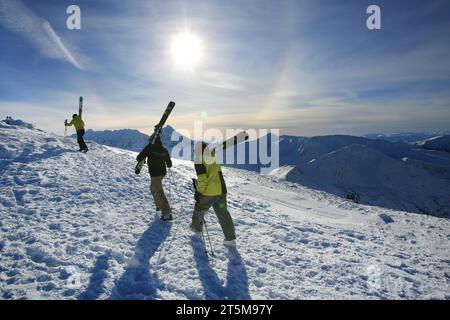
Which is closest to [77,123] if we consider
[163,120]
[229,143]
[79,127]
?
[79,127]

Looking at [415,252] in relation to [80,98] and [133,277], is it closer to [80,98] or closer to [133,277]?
[133,277]

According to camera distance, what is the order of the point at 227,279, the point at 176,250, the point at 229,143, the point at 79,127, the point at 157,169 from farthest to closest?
the point at 79,127 → the point at 157,169 → the point at 229,143 → the point at 176,250 → the point at 227,279

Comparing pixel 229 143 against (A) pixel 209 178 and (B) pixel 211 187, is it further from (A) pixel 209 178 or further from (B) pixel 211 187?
(B) pixel 211 187

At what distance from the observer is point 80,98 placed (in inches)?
954

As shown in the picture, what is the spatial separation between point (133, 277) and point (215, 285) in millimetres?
1789

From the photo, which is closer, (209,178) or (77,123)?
(209,178)

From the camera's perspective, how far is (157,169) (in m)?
10.1

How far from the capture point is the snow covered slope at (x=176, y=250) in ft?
21.0

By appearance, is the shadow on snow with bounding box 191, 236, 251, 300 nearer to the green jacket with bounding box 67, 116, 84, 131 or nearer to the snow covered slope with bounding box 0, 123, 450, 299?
the snow covered slope with bounding box 0, 123, 450, 299

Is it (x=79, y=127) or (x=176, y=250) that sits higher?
(x=79, y=127)

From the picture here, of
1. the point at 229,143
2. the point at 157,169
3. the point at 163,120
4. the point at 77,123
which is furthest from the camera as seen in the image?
the point at 77,123

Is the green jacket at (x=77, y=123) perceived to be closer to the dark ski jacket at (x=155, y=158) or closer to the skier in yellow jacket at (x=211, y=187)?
the dark ski jacket at (x=155, y=158)

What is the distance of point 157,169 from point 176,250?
3058mm
